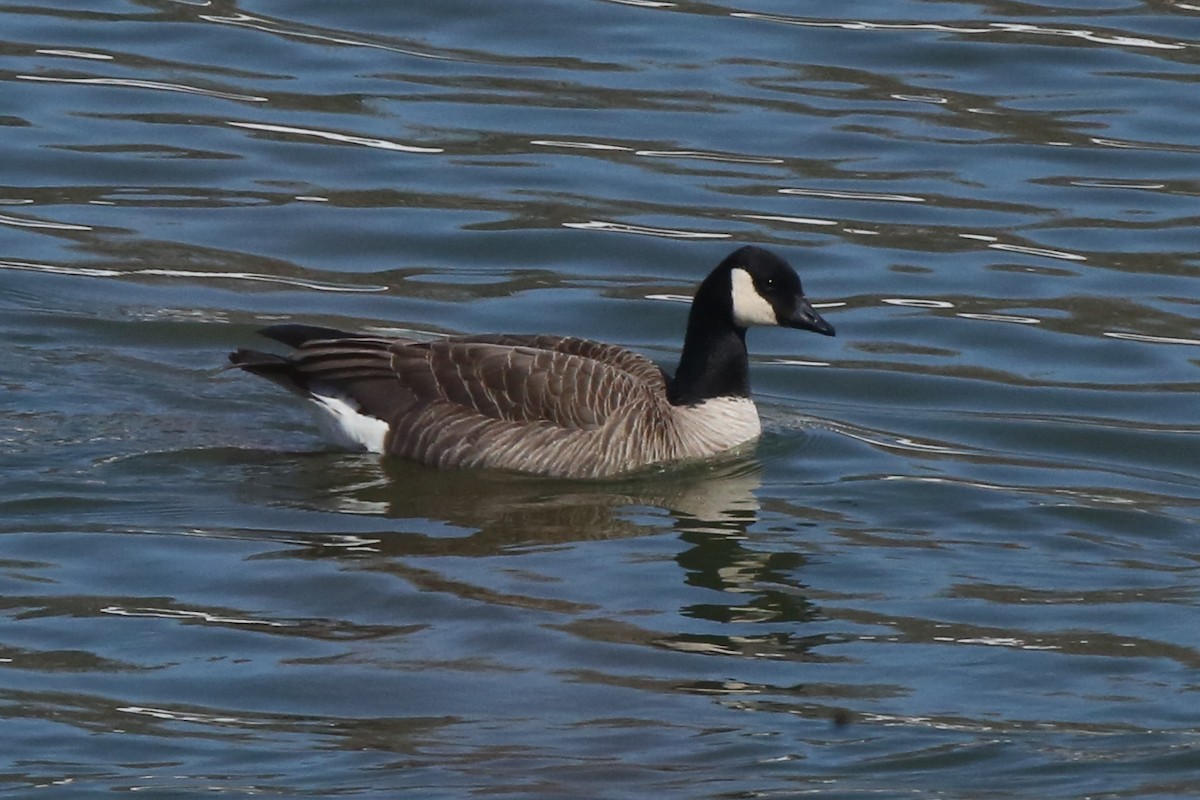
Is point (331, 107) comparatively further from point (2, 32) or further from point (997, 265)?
point (997, 265)

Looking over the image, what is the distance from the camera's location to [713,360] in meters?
12.5

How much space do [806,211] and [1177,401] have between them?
3826 mm

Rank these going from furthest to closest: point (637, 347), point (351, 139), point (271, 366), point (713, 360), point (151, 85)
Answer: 1. point (151, 85)
2. point (351, 139)
3. point (637, 347)
4. point (713, 360)
5. point (271, 366)

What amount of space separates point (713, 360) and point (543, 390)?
1013 mm

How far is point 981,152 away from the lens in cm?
1750

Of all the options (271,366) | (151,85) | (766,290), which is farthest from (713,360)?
(151,85)

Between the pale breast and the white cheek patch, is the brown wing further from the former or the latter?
the white cheek patch

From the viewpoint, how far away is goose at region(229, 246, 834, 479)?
12.1 m

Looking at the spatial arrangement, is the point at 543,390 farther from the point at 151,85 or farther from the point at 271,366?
the point at 151,85

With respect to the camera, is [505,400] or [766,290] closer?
[505,400]

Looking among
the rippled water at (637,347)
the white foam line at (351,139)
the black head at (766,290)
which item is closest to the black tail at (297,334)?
the rippled water at (637,347)

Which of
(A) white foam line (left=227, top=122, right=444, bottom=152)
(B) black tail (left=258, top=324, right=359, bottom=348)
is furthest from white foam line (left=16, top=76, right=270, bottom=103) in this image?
(B) black tail (left=258, top=324, right=359, bottom=348)

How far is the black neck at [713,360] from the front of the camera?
40.8ft

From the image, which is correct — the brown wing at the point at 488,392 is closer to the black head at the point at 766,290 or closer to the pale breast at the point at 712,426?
the pale breast at the point at 712,426
